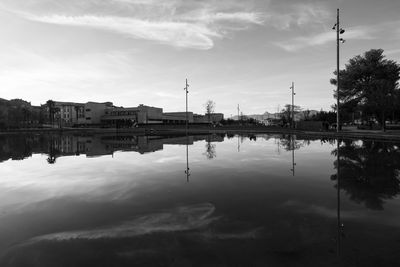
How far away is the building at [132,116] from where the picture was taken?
103m

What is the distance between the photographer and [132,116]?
104m

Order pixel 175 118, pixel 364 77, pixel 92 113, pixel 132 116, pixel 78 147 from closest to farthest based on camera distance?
pixel 78 147 < pixel 364 77 < pixel 132 116 < pixel 92 113 < pixel 175 118

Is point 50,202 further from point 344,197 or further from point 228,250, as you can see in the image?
point 344,197

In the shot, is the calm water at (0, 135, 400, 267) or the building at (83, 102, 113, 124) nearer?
the calm water at (0, 135, 400, 267)

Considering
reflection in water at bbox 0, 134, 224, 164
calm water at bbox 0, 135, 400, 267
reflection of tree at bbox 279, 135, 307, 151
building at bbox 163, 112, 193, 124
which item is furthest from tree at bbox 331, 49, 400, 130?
building at bbox 163, 112, 193, 124

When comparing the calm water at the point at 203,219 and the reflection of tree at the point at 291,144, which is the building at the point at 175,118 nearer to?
the reflection of tree at the point at 291,144

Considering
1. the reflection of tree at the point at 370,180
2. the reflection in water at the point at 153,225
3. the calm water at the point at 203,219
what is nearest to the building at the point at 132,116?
the reflection of tree at the point at 370,180

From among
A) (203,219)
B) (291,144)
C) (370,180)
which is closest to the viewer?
(203,219)

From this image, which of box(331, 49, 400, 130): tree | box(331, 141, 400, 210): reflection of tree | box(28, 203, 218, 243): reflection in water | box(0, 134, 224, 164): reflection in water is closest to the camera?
box(28, 203, 218, 243): reflection in water

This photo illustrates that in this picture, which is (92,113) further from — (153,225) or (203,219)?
(203,219)

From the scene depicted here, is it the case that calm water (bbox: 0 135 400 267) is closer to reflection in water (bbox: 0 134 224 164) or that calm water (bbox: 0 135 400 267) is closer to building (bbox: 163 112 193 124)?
reflection in water (bbox: 0 134 224 164)

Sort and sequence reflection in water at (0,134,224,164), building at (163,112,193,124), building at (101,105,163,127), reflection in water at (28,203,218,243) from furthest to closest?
building at (163,112,193,124), building at (101,105,163,127), reflection in water at (0,134,224,164), reflection in water at (28,203,218,243)

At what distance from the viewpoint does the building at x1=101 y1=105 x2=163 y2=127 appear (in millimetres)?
102562

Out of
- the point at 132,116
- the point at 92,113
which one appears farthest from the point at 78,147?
the point at 92,113
